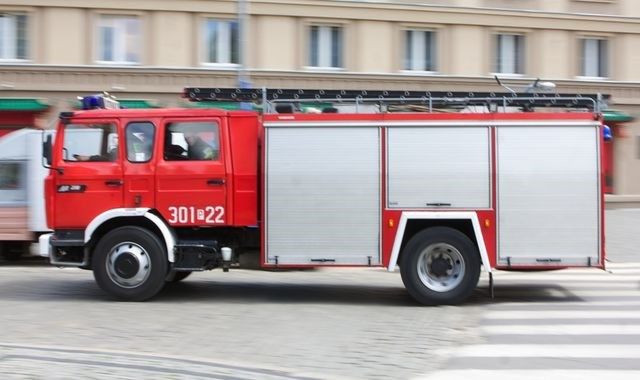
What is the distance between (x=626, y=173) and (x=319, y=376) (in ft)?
71.9

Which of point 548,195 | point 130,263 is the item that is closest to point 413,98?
point 548,195

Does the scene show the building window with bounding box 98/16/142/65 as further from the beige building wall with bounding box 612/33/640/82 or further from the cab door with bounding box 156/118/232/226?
the beige building wall with bounding box 612/33/640/82

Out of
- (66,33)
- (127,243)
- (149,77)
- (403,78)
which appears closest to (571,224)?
(127,243)

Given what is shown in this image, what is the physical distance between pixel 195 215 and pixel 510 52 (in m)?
18.3

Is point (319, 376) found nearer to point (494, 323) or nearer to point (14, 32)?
point (494, 323)

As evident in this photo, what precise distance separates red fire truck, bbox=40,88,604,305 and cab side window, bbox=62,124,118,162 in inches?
0.7

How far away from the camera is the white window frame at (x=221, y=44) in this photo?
73.6ft

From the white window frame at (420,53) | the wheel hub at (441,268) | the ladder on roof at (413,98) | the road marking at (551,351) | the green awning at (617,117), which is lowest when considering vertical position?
the road marking at (551,351)

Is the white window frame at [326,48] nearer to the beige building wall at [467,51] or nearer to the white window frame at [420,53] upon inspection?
the white window frame at [420,53]

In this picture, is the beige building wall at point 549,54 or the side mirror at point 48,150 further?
the beige building wall at point 549,54

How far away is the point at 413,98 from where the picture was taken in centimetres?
870

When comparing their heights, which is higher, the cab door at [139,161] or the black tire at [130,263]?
the cab door at [139,161]

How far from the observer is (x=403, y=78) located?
2297 cm

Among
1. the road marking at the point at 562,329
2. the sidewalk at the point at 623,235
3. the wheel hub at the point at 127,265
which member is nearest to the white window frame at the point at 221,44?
the sidewalk at the point at 623,235
